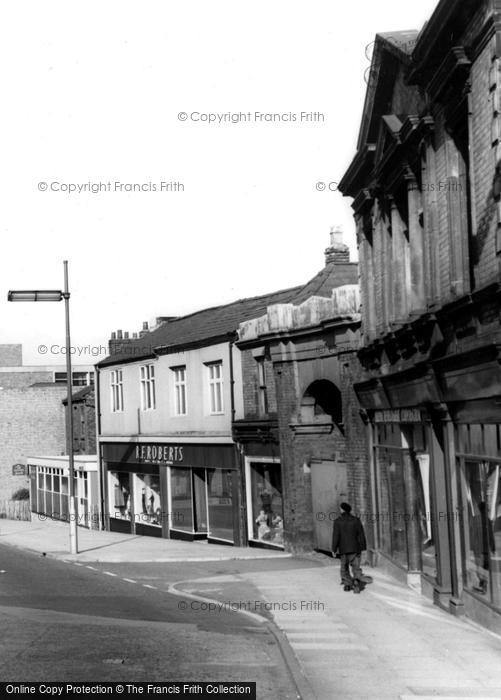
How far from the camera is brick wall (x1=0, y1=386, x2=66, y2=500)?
57656 millimetres

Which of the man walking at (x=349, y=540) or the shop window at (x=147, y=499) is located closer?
the man walking at (x=349, y=540)

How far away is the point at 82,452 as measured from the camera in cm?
4775

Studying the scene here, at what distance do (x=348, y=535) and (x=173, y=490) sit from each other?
16.5 metres

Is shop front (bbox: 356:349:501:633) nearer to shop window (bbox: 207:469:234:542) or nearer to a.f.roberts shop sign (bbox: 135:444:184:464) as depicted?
shop window (bbox: 207:469:234:542)

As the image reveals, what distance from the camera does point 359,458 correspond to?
21.8 metres

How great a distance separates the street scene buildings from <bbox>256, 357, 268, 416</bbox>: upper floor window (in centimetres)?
6

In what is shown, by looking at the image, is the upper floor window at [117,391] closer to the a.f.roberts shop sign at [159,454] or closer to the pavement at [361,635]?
the a.f.roberts shop sign at [159,454]

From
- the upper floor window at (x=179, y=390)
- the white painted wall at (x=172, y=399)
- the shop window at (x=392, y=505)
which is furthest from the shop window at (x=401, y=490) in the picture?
the upper floor window at (x=179, y=390)

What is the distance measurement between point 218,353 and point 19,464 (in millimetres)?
31303

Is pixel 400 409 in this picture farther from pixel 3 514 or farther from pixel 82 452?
pixel 3 514

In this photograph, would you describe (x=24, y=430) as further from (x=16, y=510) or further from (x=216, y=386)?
(x=216, y=386)

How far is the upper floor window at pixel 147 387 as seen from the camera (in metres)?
35.0

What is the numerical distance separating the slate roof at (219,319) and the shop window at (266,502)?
4.19 m

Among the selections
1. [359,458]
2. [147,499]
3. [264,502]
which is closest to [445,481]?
[359,458]
